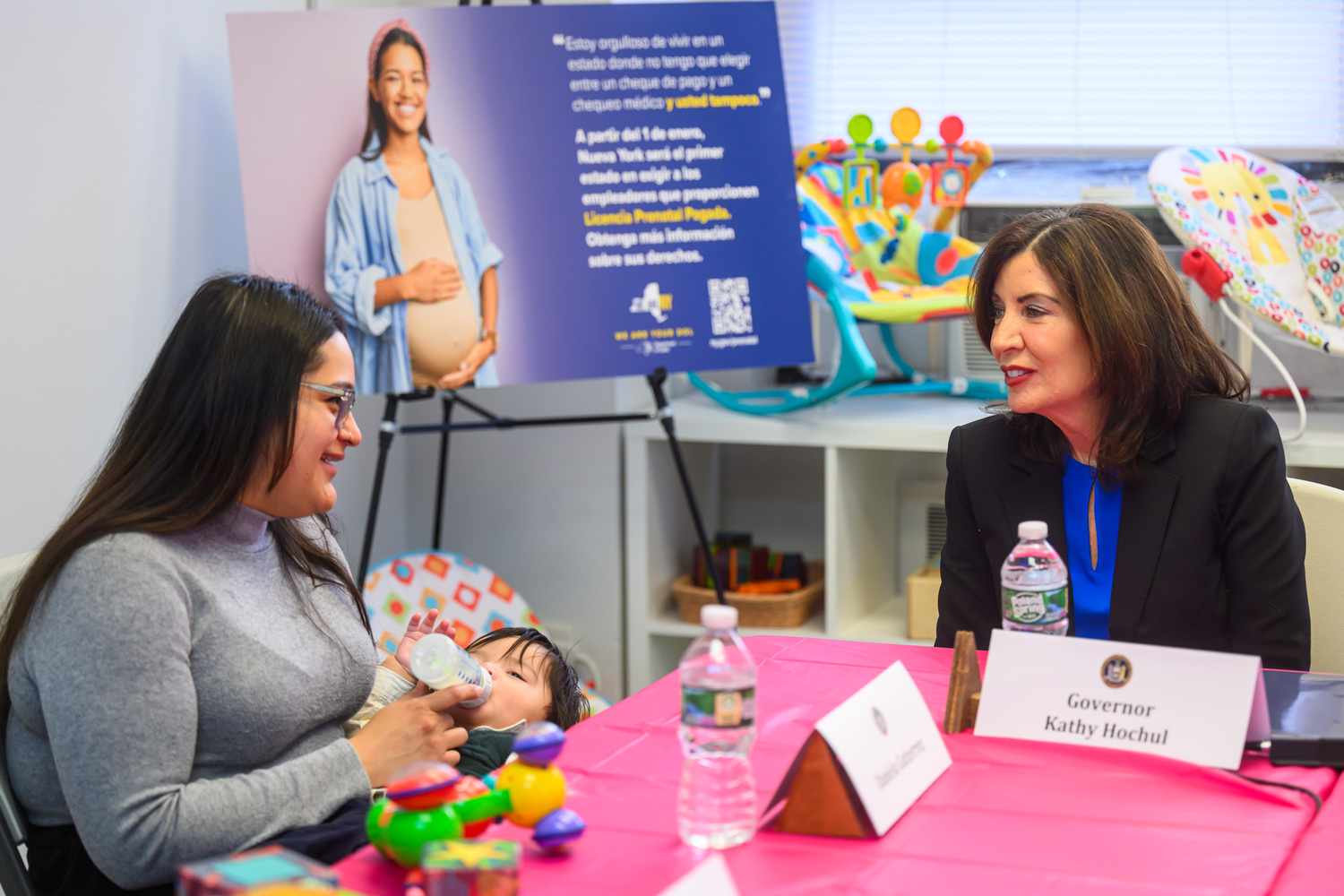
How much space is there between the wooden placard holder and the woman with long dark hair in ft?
1.42

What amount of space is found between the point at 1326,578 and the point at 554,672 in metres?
1.01

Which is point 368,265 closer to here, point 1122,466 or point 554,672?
point 554,672

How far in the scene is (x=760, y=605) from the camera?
9.34 ft

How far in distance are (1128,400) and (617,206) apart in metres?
1.25

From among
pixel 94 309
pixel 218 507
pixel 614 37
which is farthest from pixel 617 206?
pixel 218 507

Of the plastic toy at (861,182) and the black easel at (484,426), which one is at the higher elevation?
the plastic toy at (861,182)

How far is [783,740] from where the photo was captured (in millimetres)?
1111

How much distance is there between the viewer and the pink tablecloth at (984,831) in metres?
0.83

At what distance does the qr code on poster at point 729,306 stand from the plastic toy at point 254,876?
191 centimetres

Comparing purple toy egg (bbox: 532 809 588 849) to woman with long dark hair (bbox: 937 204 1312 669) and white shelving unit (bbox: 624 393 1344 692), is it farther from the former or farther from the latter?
white shelving unit (bbox: 624 393 1344 692)

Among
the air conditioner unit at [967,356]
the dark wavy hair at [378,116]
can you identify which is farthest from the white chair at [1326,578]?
the dark wavy hair at [378,116]

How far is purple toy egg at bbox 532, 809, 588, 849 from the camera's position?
0.86 m

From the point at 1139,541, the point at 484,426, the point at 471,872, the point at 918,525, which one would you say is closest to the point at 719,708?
the point at 471,872

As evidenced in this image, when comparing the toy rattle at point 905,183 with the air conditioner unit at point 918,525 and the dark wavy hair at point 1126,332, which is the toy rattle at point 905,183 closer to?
the air conditioner unit at point 918,525
